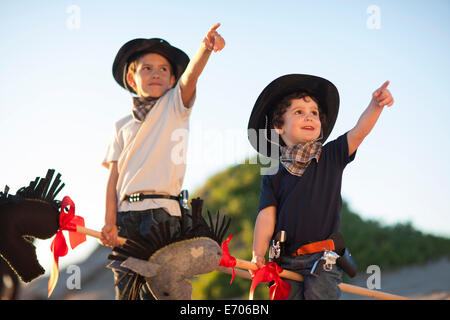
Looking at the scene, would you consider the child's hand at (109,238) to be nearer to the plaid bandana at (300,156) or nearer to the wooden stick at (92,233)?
the wooden stick at (92,233)

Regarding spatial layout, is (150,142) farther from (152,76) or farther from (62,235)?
(62,235)

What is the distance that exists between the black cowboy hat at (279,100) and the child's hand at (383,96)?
473 mm

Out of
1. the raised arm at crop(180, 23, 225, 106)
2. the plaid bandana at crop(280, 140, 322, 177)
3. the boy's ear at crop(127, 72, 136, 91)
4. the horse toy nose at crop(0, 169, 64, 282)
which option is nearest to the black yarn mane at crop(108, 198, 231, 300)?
the horse toy nose at crop(0, 169, 64, 282)

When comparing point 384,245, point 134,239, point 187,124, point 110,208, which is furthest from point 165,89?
point 384,245

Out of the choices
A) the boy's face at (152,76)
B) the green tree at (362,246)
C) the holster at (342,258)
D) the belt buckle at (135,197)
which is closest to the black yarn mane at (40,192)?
the belt buckle at (135,197)

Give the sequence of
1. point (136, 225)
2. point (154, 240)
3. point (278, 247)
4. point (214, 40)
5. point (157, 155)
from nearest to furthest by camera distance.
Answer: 1. point (154, 240)
2. point (214, 40)
3. point (136, 225)
4. point (157, 155)
5. point (278, 247)

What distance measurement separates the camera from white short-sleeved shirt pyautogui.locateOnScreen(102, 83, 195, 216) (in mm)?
2803

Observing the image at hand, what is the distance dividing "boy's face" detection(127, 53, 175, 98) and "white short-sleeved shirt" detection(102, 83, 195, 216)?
8cm

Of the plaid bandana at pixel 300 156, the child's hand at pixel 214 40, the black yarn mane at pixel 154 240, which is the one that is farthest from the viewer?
the plaid bandana at pixel 300 156

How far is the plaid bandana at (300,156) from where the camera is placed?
311 centimetres

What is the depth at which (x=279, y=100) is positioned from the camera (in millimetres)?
3365

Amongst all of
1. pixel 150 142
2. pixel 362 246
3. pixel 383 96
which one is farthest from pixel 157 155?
pixel 362 246

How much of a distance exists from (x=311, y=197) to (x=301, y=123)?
456 mm
